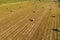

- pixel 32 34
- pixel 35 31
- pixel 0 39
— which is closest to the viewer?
pixel 0 39

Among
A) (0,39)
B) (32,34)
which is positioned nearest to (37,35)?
(32,34)

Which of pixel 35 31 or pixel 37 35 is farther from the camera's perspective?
pixel 35 31

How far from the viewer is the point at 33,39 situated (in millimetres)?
1403

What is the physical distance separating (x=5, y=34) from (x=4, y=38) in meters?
0.14

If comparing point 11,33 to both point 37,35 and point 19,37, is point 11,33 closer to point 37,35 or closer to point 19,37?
point 19,37

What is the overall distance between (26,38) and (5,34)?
0.22 m

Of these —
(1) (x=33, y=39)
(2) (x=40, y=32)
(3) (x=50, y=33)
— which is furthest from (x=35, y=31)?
(1) (x=33, y=39)

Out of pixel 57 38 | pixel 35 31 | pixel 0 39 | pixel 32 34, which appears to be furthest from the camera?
pixel 35 31

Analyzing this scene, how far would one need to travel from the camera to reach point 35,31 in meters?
1.68

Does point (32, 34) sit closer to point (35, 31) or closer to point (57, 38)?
point (35, 31)

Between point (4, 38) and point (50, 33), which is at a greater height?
point (4, 38)

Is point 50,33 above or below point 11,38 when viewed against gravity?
below

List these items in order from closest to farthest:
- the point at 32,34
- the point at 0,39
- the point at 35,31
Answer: the point at 0,39 → the point at 32,34 → the point at 35,31

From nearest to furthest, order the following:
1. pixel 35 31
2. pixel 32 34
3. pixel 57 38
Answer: pixel 57 38 → pixel 32 34 → pixel 35 31
